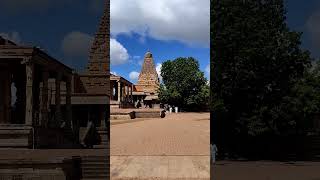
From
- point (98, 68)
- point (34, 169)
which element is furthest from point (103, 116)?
point (34, 169)

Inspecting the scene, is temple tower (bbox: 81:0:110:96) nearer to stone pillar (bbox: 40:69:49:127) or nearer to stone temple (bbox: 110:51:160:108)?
stone pillar (bbox: 40:69:49:127)

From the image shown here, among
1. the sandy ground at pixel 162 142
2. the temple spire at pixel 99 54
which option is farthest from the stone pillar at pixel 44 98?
the temple spire at pixel 99 54

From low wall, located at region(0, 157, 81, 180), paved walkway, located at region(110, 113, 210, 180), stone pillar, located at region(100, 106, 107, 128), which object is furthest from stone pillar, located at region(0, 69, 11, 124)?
low wall, located at region(0, 157, 81, 180)

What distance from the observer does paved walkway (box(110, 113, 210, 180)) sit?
15844 millimetres

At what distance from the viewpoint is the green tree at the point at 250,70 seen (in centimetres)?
2367

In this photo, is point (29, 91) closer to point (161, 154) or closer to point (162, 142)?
point (161, 154)

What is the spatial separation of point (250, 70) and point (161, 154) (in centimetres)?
679

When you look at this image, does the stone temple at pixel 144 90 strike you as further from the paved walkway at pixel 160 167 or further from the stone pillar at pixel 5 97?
the paved walkway at pixel 160 167

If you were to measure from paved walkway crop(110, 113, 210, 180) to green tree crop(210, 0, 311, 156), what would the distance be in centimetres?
183

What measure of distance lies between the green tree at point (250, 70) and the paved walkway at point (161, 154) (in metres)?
1.83

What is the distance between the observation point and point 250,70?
23.9 meters

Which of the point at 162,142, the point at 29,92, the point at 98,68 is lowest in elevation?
the point at 162,142

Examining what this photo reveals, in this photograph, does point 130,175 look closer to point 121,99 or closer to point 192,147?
point 192,147

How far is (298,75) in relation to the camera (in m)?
25.2
